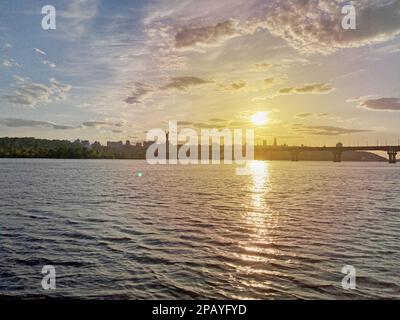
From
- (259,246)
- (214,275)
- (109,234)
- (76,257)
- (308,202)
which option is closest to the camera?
(214,275)

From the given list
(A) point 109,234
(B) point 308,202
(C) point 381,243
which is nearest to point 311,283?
(C) point 381,243

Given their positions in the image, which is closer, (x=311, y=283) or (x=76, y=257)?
(x=311, y=283)

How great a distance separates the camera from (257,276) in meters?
16.4

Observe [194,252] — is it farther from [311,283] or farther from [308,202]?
[308,202]

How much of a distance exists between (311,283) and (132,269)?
28.0 feet

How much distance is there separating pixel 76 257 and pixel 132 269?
397 centimetres
